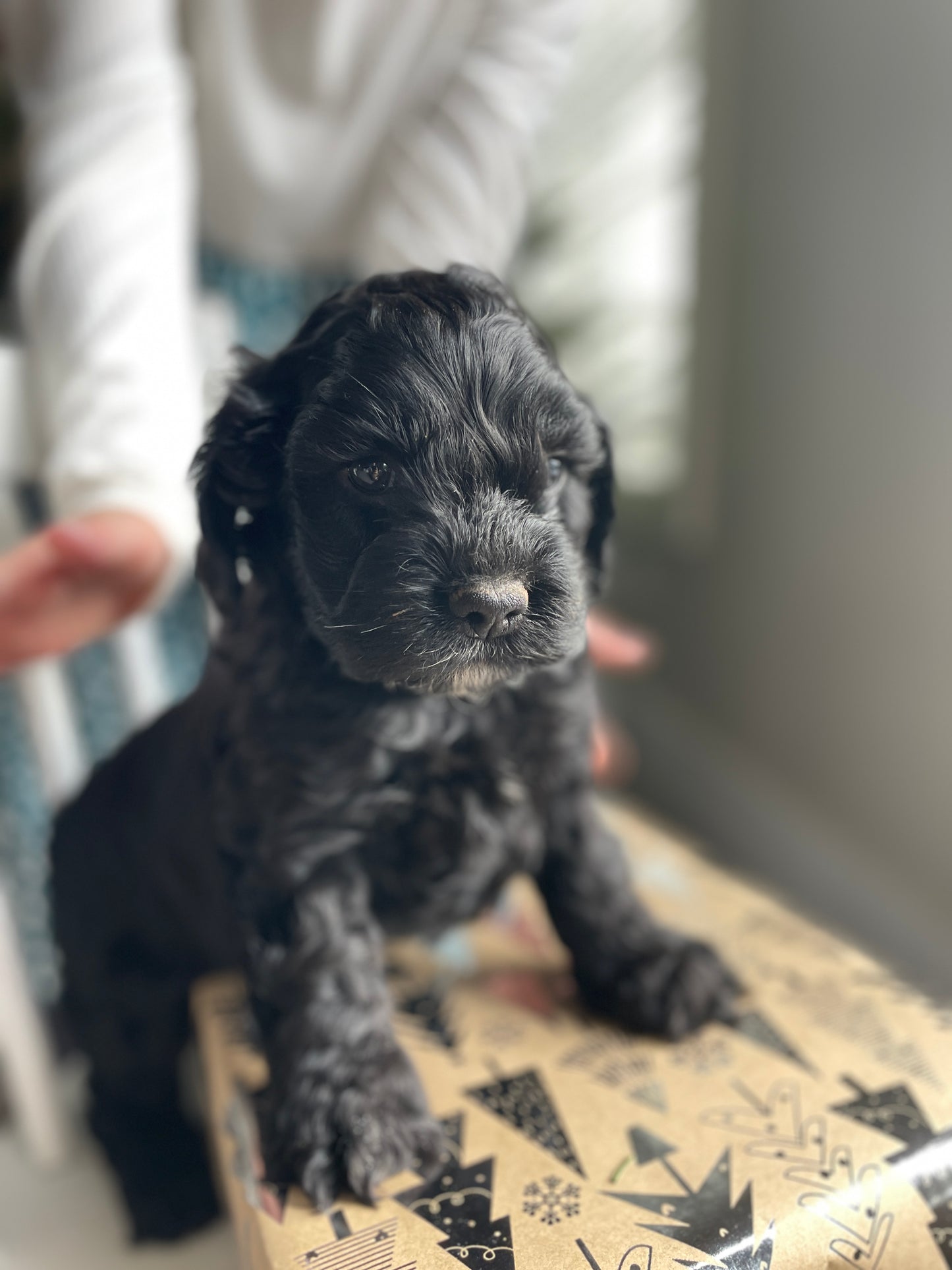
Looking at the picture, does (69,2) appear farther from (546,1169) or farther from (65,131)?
(546,1169)

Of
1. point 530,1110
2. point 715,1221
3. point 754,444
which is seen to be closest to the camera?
point 715,1221

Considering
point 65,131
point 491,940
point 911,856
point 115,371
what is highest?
point 65,131

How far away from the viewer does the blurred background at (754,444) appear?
1300mm

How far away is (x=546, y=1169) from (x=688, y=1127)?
12cm

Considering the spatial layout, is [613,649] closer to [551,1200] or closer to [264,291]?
[551,1200]

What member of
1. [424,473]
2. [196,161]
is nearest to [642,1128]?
[424,473]

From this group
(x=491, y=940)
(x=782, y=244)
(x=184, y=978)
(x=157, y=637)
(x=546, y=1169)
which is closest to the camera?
(x=546, y=1169)

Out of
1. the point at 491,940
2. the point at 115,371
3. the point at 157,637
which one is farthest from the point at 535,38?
the point at 491,940

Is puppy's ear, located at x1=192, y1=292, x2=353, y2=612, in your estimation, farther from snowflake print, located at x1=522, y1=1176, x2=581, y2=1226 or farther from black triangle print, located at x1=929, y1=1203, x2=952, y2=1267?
black triangle print, located at x1=929, y1=1203, x2=952, y2=1267

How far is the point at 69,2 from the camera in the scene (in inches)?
40.4

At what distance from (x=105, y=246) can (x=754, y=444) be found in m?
1.11

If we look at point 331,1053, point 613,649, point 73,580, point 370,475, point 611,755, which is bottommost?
point 611,755

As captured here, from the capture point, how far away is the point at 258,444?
0.67m

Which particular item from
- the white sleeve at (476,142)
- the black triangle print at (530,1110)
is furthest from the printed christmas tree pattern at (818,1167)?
the white sleeve at (476,142)
